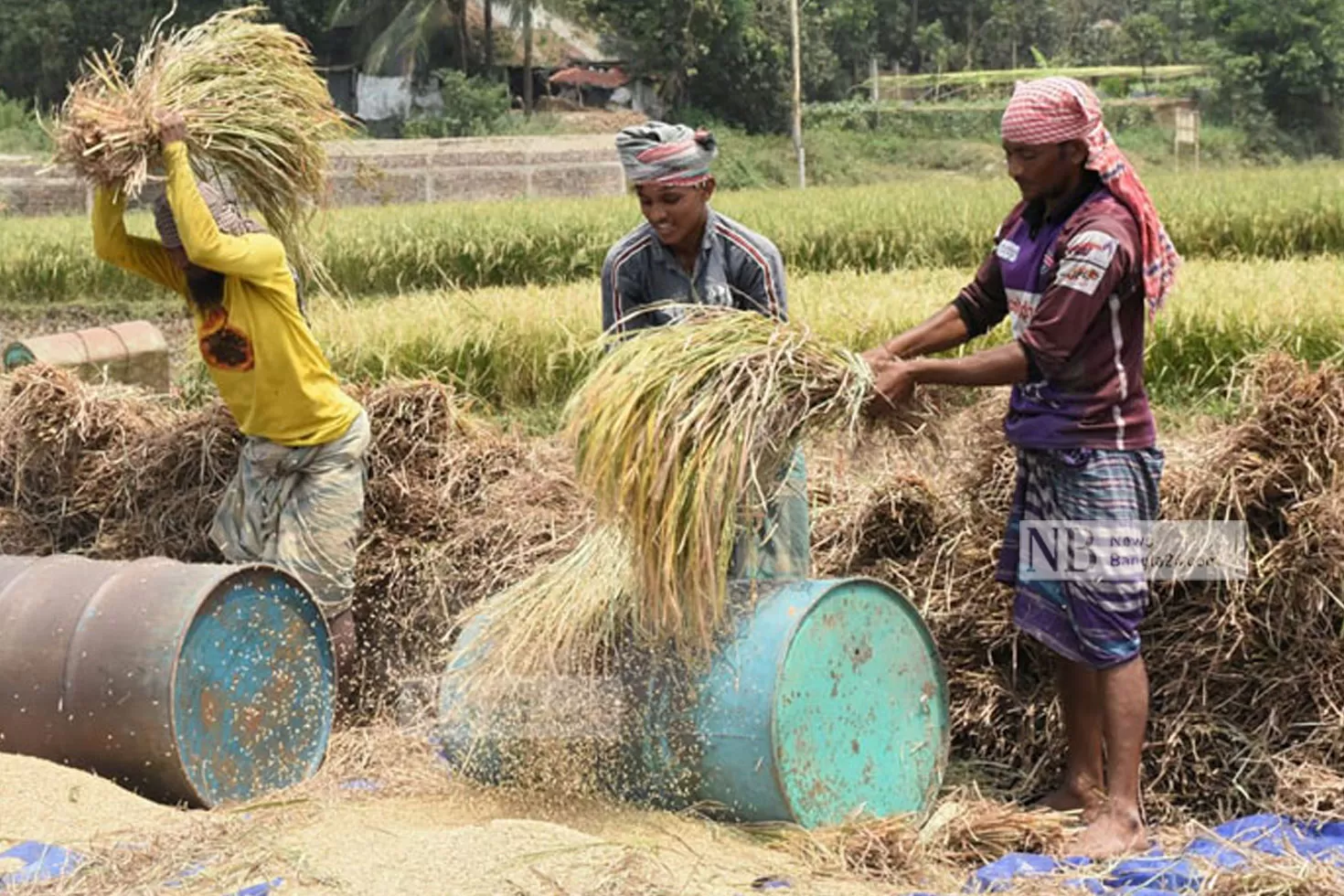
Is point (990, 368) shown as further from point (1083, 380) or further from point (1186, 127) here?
point (1186, 127)

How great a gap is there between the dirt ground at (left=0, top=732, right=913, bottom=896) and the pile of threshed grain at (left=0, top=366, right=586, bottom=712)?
145 centimetres

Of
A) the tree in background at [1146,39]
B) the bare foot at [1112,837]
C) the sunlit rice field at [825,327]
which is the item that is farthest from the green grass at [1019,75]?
the bare foot at [1112,837]

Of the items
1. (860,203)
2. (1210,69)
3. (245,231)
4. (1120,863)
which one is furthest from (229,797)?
(1210,69)

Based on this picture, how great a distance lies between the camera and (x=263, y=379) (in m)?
5.21

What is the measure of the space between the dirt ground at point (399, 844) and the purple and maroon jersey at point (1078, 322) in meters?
1.15

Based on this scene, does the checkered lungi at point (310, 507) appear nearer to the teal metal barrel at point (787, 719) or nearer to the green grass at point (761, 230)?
the teal metal barrel at point (787, 719)

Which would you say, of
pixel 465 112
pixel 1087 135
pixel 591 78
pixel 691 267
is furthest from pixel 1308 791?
pixel 591 78

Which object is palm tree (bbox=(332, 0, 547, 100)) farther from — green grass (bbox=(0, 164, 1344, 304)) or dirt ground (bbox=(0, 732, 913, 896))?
dirt ground (bbox=(0, 732, 913, 896))

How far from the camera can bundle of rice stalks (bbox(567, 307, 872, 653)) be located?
4000 mm

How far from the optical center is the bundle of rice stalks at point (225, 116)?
17.2 feet

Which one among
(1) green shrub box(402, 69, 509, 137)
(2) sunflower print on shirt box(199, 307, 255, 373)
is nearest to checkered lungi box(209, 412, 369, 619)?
(2) sunflower print on shirt box(199, 307, 255, 373)

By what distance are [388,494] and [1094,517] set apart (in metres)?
2.69

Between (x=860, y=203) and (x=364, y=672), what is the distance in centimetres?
1319

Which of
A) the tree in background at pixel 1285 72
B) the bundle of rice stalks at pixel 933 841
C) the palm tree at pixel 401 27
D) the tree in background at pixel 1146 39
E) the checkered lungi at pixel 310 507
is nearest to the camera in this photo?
the bundle of rice stalks at pixel 933 841
